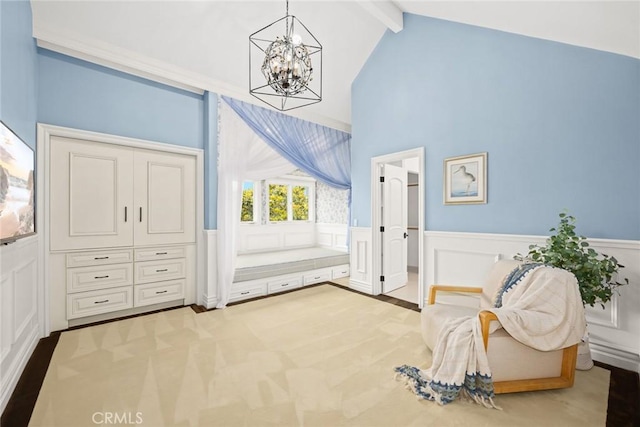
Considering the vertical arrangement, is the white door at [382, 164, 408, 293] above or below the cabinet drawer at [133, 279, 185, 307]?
above

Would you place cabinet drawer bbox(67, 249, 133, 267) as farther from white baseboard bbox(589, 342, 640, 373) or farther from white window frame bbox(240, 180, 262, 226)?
white baseboard bbox(589, 342, 640, 373)

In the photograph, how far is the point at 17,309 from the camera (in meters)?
2.17

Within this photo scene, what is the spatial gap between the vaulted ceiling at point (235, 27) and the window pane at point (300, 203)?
2771 millimetres

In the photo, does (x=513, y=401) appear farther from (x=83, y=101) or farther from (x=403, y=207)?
(x=83, y=101)

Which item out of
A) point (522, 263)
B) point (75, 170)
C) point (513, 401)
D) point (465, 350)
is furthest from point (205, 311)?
point (522, 263)

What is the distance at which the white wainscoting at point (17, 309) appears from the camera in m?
1.86

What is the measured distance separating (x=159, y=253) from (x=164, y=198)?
704 millimetres

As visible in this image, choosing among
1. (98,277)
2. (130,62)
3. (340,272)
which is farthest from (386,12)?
(98,277)

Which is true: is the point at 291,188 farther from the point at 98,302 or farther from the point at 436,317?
the point at 436,317

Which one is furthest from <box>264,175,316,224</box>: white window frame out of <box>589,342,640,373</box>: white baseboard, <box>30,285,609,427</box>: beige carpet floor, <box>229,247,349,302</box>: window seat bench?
<box>589,342,640,373</box>: white baseboard

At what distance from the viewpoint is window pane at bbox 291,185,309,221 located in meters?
6.54

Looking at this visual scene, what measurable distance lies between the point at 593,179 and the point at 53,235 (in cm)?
524

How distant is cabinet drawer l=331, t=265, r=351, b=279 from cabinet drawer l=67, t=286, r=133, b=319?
3091 millimetres

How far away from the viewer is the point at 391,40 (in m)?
4.12
